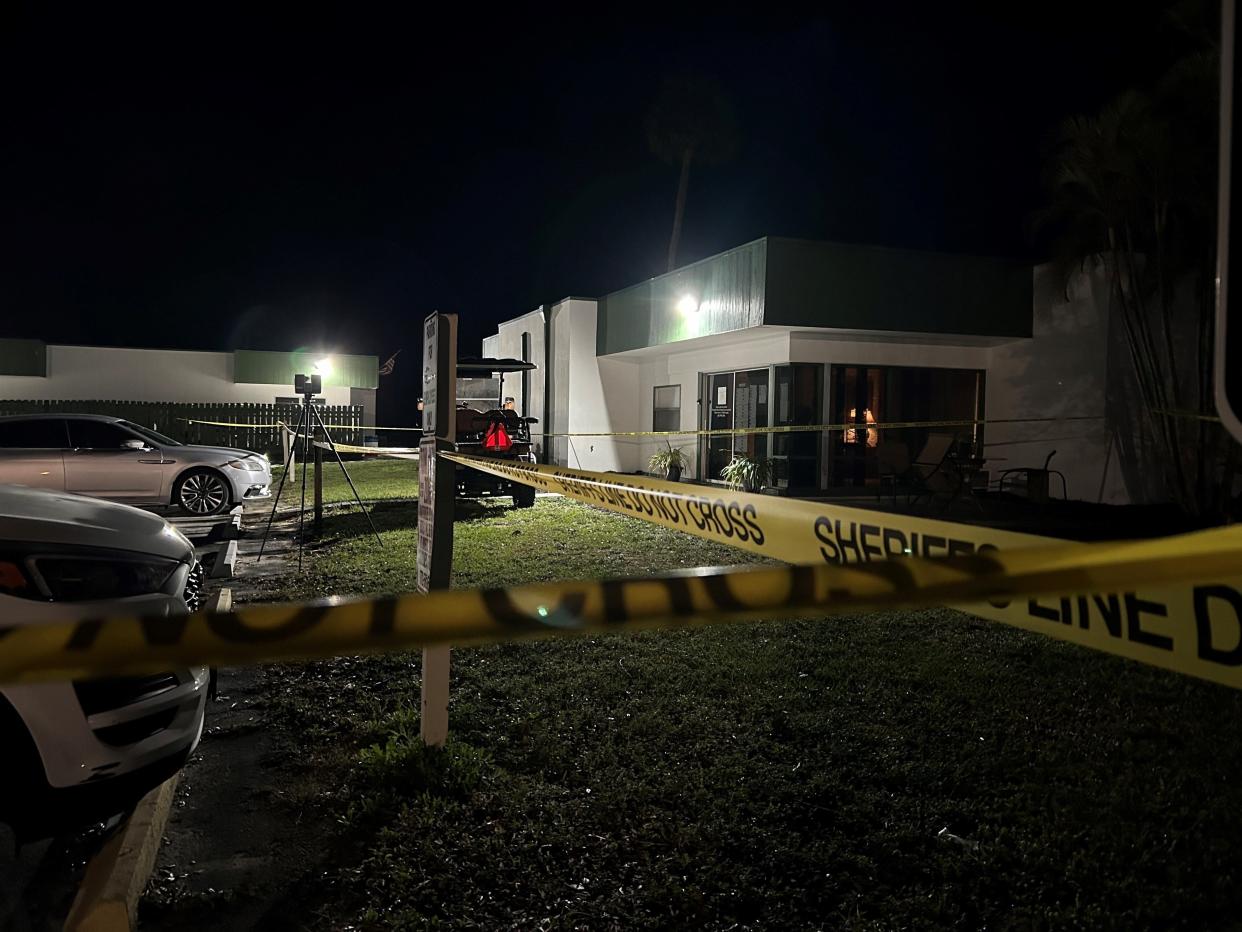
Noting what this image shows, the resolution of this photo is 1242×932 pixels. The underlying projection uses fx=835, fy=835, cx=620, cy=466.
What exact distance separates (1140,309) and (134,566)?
44.0 ft

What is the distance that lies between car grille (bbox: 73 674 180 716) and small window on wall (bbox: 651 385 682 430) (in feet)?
50.0

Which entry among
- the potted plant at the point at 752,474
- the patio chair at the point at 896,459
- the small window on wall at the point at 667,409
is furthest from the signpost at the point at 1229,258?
the small window on wall at the point at 667,409

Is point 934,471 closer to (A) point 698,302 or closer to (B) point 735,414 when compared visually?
(B) point 735,414

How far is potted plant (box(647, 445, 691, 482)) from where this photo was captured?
1716 centimetres

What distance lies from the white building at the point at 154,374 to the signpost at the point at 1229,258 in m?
32.5

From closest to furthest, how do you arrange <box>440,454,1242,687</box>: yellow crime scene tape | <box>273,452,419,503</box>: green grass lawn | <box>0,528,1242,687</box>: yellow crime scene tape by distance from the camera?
<box>0,528,1242,687</box>: yellow crime scene tape < <box>440,454,1242,687</box>: yellow crime scene tape < <box>273,452,419,503</box>: green grass lawn

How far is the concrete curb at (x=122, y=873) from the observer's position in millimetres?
2346

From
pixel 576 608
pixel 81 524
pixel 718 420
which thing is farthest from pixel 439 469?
pixel 718 420

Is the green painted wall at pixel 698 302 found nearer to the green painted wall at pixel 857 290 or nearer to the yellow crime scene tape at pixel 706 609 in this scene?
the green painted wall at pixel 857 290

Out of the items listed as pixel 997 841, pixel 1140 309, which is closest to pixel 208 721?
pixel 997 841

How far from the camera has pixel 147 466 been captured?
1158cm

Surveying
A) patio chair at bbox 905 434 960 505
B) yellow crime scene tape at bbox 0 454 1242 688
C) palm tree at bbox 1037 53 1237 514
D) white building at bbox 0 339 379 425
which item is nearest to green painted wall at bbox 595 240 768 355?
patio chair at bbox 905 434 960 505

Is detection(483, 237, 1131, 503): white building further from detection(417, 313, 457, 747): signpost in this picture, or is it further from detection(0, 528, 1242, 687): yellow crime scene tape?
detection(0, 528, 1242, 687): yellow crime scene tape

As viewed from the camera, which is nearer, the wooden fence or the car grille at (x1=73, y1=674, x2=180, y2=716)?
the car grille at (x1=73, y1=674, x2=180, y2=716)
